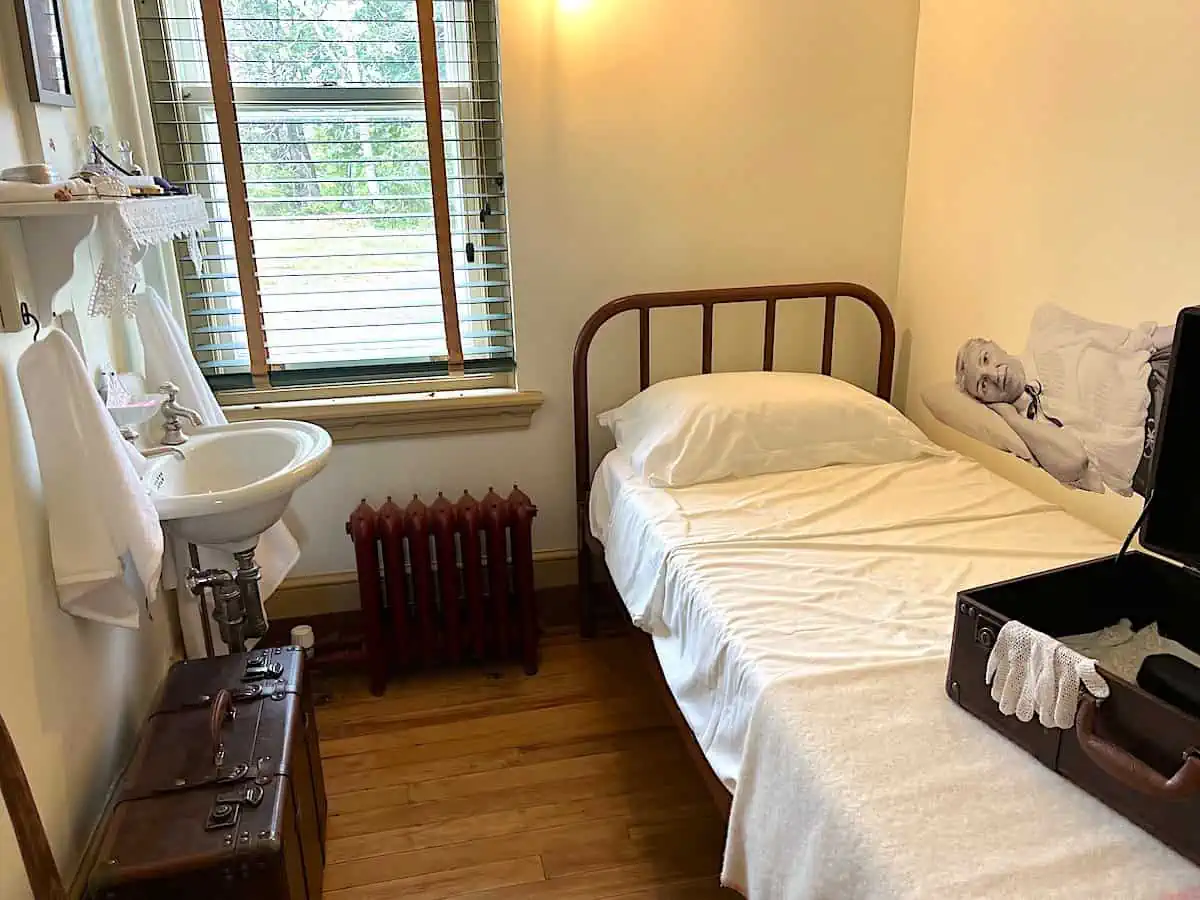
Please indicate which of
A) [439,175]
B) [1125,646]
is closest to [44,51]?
[439,175]

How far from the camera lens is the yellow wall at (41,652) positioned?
1.32 m

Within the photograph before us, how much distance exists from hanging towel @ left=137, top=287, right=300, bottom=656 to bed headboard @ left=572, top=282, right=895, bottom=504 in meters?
0.84

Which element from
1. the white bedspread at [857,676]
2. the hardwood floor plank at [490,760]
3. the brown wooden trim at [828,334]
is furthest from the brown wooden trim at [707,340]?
the hardwood floor plank at [490,760]

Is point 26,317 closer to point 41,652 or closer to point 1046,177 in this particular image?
point 41,652

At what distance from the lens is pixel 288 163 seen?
2355 mm

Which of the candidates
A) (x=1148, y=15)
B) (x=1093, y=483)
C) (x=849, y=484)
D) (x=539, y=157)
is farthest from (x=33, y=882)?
(x=1148, y=15)

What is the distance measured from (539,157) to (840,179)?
89 cm

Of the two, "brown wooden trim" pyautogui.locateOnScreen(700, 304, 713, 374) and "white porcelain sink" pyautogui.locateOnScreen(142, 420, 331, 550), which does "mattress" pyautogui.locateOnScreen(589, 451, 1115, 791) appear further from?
"white porcelain sink" pyautogui.locateOnScreen(142, 420, 331, 550)

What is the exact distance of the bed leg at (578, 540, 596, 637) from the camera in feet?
8.57

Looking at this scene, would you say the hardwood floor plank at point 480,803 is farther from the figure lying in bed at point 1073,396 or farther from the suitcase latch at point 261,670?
the figure lying in bed at point 1073,396

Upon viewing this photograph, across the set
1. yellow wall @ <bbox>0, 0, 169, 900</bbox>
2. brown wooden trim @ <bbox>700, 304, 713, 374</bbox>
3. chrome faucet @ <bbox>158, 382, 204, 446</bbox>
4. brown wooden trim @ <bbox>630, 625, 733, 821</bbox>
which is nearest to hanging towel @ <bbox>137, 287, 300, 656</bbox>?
chrome faucet @ <bbox>158, 382, 204, 446</bbox>

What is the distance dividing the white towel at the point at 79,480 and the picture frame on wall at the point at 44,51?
1.63 feet

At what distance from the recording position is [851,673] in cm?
136

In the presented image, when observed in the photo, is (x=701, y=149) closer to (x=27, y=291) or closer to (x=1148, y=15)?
(x=1148, y=15)
